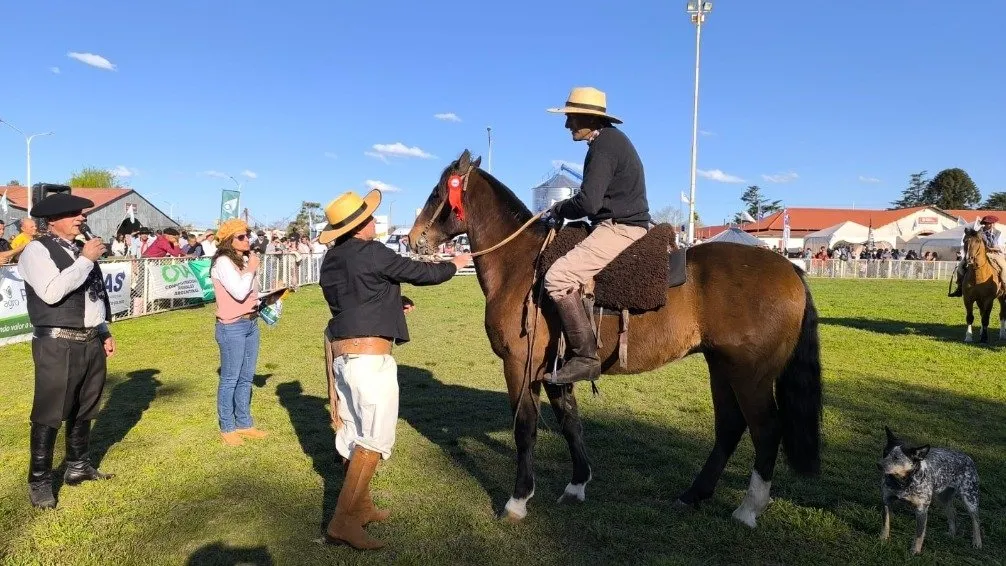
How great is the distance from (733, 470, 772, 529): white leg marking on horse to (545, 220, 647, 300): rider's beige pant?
→ 6.21ft

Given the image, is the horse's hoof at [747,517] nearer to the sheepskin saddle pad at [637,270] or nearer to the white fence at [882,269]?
the sheepskin saddle pad at [637,270]

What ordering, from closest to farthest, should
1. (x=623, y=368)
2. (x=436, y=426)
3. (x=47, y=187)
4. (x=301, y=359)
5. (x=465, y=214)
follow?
(x=623, y=368) → (x=465, y=214) → (x=47, y=187) → (x=436, y=426) → (x=301, y=359)

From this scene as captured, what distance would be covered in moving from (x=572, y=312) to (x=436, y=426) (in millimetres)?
3049

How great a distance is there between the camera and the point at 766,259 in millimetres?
4504

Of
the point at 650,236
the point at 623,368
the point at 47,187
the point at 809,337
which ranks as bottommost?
the point at 623,368

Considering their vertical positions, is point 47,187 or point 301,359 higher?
point 47,187

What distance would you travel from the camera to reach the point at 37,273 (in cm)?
425

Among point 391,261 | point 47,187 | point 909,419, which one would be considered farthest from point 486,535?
point 909,419

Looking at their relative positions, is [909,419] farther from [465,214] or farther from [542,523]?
[465,214]

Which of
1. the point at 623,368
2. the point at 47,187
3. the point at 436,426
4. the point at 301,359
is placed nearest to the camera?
the point at 623,368

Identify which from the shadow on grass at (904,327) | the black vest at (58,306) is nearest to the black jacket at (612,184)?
the black vest at (58,306)

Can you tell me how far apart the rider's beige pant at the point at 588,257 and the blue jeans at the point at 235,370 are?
11.1ft

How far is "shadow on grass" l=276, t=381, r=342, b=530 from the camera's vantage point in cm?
490

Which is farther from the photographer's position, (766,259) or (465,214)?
(465,214)
